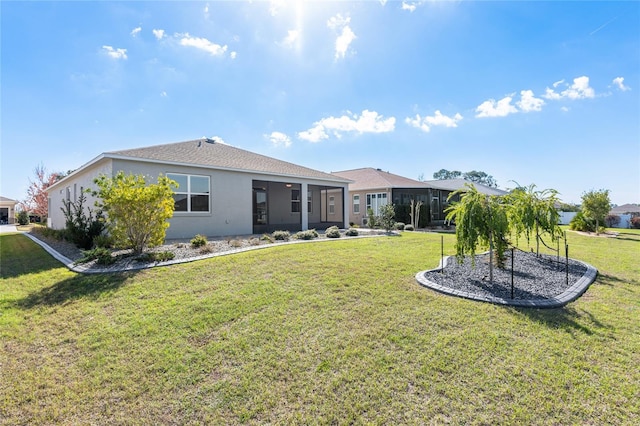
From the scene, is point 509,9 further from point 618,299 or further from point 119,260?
point 119,260

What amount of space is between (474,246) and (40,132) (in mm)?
24023

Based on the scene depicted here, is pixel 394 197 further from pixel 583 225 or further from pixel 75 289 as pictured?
pixel 75 289

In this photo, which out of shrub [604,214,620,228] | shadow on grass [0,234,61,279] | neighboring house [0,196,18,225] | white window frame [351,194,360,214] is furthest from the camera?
neighboring house [0,196,18,225]

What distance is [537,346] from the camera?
3.56 m

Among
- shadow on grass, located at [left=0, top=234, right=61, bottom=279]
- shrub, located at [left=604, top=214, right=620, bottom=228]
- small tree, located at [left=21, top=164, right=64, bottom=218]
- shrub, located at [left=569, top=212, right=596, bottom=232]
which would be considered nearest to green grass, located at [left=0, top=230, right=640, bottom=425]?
shadow on grass, located at [left=0, top=234, right=61, bottom=279]

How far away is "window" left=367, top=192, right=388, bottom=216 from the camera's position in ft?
76.1

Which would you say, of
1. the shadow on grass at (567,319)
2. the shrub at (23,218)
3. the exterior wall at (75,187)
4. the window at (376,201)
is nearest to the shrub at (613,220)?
the window at (376,201)

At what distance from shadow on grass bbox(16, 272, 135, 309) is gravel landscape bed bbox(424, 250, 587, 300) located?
648 cm

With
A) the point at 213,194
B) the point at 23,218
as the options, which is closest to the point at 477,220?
the point at 213,194

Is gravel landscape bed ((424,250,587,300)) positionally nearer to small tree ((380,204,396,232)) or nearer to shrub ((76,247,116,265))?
small tree ((380,204,396,232))

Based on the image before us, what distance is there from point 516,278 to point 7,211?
61547mm

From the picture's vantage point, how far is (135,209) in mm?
7555

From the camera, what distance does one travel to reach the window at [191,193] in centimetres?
1205

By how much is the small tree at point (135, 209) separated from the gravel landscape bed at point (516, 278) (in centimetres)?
706
